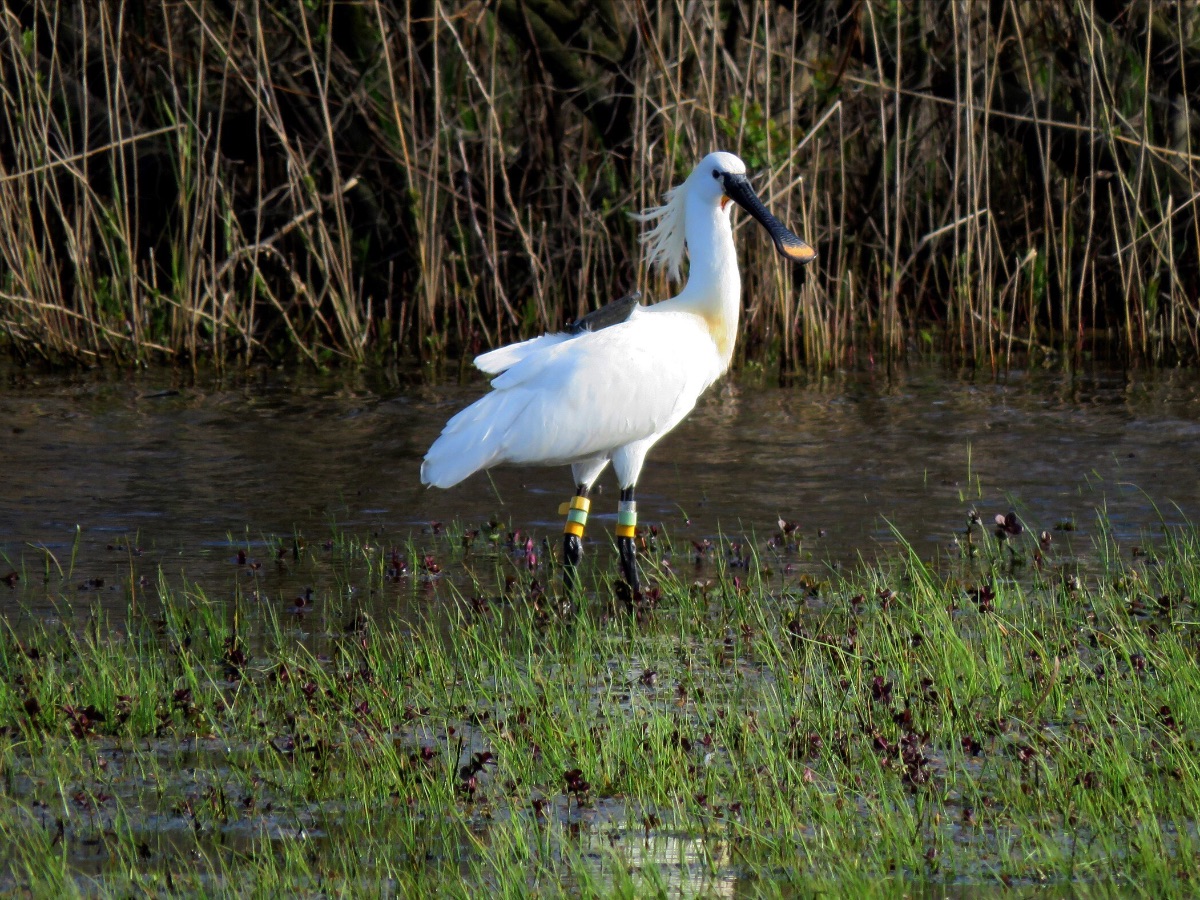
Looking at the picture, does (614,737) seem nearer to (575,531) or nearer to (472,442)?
(472,442)

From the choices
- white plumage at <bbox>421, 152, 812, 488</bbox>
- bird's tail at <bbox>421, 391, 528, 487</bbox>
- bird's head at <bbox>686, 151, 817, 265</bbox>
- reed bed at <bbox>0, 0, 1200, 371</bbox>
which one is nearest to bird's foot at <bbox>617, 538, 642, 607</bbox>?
white plumage at <bbox>421, 152, 812, 488</bbox>

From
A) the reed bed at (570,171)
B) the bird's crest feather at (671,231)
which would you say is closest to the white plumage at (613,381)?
the bird's crest feather at (671,231)

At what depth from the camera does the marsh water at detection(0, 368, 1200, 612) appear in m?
6.71

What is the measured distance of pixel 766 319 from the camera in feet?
36.4

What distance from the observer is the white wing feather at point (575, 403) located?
6043 millimetres

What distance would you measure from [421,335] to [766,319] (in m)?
2.22

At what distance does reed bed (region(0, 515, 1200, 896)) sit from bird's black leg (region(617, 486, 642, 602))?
201 millimetres

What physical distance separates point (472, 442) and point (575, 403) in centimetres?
39

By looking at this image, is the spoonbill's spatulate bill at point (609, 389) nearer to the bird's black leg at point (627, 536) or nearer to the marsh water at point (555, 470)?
the bird's black leg at point (627, 536)

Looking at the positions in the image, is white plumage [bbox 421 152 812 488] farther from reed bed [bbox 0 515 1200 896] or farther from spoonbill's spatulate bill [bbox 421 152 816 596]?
reed bed [bbox 0 515 1200 896]

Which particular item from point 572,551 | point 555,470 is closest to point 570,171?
point 555,470

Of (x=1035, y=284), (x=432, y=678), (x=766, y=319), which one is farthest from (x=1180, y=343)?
(x=432, y=678)

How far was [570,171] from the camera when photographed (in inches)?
452

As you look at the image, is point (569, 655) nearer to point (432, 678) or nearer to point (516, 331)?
point (432, 678)
